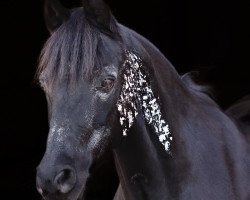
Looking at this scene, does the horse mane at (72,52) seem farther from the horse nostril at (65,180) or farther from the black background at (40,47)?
the black background at (40,47)

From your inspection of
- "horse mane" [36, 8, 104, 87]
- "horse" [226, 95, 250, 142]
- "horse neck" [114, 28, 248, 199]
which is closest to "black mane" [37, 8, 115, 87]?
"horse mane" [36, 8, 104, 87]

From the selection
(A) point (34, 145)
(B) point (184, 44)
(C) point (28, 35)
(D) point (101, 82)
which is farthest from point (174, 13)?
(D) point (101, 82)

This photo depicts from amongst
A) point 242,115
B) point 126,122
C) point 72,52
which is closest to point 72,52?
point 72,52

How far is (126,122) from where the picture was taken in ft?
7.05

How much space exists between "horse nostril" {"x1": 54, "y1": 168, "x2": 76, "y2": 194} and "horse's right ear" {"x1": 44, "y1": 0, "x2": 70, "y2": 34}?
49 centimetres

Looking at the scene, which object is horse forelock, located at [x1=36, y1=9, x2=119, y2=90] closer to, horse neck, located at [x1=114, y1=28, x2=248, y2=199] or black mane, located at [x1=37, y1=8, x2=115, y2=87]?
black mane, located at [x1=37, y1=8, x2=115, y2=87]

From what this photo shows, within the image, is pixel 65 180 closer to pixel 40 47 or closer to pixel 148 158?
pixel 148 158

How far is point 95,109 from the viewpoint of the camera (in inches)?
80.0

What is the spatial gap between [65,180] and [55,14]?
1.81 feet

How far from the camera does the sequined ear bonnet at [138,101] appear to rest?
2135mm

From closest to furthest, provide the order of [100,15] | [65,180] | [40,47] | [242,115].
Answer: [65,180] → [100,15] → [242,115] → [40,47]

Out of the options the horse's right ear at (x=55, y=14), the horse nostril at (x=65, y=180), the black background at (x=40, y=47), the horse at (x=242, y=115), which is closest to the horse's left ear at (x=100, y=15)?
the horse's right ear at (x=55, y=14)

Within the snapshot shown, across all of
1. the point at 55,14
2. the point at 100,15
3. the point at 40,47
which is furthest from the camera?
the point at 40,47

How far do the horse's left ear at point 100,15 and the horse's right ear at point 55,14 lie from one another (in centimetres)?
10
